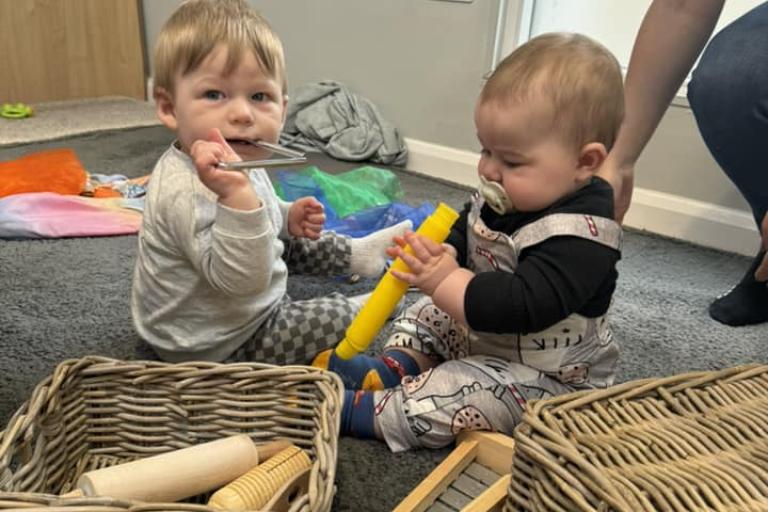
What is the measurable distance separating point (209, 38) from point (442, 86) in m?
1.23

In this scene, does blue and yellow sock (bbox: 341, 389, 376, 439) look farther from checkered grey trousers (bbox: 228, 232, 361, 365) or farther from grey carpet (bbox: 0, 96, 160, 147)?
grey carpet (bbox: 0, 96, 160, 147)

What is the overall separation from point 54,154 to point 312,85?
828 millimetres

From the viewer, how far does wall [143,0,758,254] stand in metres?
1.63

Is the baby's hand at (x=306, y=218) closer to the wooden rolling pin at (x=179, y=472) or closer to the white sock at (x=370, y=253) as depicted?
the white sock at (x=370, y=253)

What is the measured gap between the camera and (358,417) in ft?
2.79

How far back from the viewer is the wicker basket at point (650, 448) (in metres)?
0.54

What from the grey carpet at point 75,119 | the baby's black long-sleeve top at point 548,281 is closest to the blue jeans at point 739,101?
the baby's black long-sleeve top at point 548,281

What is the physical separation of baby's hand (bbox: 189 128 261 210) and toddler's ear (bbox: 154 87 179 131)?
134 mm

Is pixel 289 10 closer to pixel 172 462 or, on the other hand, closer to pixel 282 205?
pixel 282 205

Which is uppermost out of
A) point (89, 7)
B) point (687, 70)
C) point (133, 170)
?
point (687, 70)

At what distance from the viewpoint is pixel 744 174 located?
Answer: 3.92 ft

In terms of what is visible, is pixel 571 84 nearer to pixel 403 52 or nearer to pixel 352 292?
pixel 352 292

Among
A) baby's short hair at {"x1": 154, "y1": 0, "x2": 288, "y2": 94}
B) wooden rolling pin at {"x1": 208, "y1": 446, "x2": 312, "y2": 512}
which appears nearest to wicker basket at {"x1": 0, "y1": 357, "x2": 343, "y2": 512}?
wooden rolling pin at {"x1": 208, "y1": 446, "x2": 312, "y2": 512}

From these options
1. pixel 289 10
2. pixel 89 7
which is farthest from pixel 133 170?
pixel 89 7
